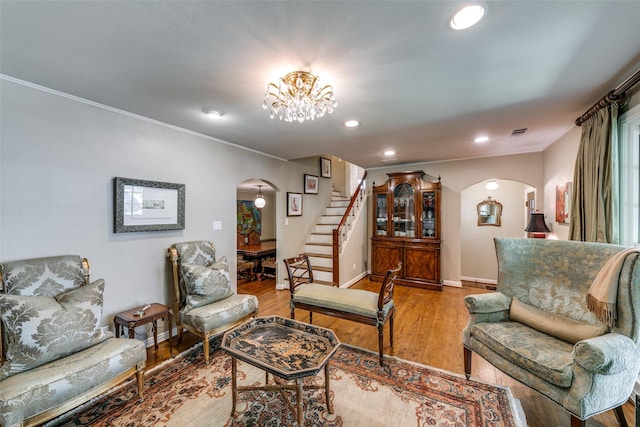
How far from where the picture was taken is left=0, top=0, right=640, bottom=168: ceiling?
1.32 m

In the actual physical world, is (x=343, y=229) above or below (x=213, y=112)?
below

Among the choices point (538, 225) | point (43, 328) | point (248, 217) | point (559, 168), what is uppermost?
point (559, 168)

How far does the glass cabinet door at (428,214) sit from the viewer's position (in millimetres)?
4977

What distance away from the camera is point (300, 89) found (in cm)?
191

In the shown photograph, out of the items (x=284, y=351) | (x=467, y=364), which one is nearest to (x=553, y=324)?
(x=467, y=364)

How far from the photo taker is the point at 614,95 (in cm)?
207

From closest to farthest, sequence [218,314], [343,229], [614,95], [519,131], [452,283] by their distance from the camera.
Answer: [614,95], [218,314], [519,131], [343,229], [452,283]

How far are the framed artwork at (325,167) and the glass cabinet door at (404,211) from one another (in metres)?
1.68

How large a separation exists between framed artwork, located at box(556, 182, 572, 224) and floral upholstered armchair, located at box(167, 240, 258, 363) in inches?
156

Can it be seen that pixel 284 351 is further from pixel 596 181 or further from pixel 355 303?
pixel 596 181

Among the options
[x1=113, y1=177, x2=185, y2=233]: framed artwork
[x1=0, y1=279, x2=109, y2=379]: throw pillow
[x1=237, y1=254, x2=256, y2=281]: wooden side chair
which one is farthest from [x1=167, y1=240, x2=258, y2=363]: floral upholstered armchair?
[x1=237, y1=254, x2=256, y2=281]: wooden side chair

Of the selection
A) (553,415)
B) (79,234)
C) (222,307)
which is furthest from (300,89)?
(553,415)

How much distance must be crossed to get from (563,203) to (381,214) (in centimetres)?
286

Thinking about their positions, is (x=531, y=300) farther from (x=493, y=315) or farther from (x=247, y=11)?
(x=247, y=11)
